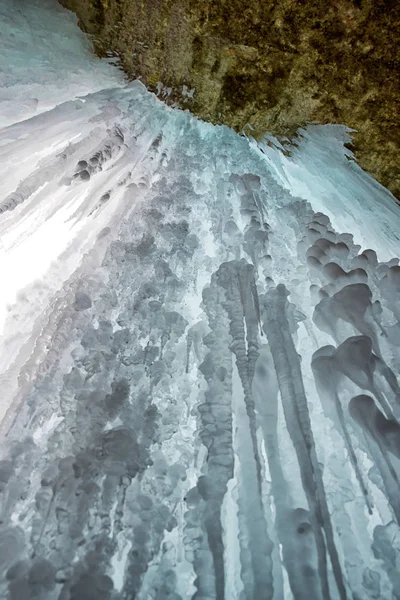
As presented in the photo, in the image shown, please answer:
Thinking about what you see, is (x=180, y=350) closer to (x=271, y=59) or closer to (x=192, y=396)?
(x=192, y=396)

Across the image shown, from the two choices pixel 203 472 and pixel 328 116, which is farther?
pixel 328 116

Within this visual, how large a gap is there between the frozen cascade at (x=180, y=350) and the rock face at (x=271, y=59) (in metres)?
0.07

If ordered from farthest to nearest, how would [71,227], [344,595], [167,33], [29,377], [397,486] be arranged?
[167,33] → [71,227] → [29,377] → [397,486] → [344,595]

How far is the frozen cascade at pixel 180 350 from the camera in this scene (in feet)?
Result: 2.59

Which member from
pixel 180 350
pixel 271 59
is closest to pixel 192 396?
pixel 180 350

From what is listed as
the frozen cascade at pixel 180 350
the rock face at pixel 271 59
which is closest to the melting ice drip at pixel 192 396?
the frozen cascade at pixel 180 350

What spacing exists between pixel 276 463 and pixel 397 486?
23 cm

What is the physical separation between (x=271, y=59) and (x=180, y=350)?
98cm

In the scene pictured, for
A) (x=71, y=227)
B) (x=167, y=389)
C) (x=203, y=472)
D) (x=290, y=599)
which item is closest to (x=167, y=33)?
(x=71, y=227)

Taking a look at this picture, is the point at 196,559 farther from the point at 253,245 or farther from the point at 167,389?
the point at 253,245

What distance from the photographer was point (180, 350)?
3.61ft

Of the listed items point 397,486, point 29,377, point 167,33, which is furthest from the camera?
point 167,33

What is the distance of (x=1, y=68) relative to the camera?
1420mm

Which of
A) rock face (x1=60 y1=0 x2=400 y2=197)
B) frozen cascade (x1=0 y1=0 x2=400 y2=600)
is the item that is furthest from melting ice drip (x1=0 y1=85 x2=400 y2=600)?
rock face (x1=60 y1=0 x2=400 y2=197)
